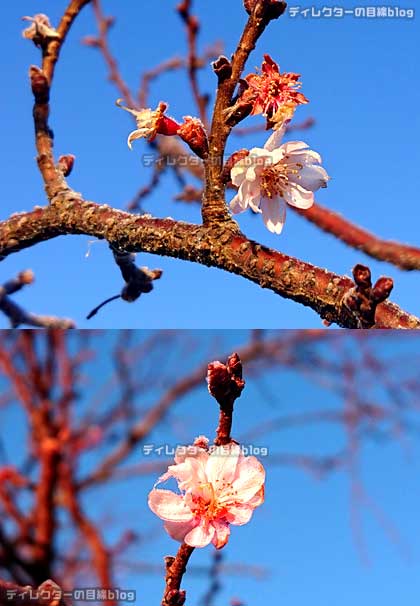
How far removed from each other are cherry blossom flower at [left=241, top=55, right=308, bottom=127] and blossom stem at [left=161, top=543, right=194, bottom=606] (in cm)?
39

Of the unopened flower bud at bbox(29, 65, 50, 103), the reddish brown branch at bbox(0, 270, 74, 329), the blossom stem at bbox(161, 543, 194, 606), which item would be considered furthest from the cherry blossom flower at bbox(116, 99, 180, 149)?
the blossom stem at bbox(161, 543, 194, 606)

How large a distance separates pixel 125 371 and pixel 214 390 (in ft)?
5.66

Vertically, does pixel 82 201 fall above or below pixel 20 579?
above

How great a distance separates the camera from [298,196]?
0.70 meters

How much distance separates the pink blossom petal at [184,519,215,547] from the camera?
1.95ft

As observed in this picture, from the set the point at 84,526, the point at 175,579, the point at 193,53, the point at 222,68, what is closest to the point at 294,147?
the point at 222,68

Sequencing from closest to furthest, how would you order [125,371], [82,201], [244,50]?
[244,50]
[82,201]
[125,371]

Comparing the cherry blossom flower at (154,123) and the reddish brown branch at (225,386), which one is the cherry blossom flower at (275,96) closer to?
the cherry blossom flower at (154,123)

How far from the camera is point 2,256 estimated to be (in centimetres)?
80

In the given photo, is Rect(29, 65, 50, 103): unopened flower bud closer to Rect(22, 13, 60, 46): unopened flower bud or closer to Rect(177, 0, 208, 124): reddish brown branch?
Rect(22, 13, 60, 46): unopened flower bud

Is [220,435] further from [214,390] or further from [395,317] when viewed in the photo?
[395,317]

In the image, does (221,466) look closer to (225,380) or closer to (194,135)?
(225,380)

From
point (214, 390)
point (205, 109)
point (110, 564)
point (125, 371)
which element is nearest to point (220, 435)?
point (214, 390)

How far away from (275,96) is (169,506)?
1.33 feet
